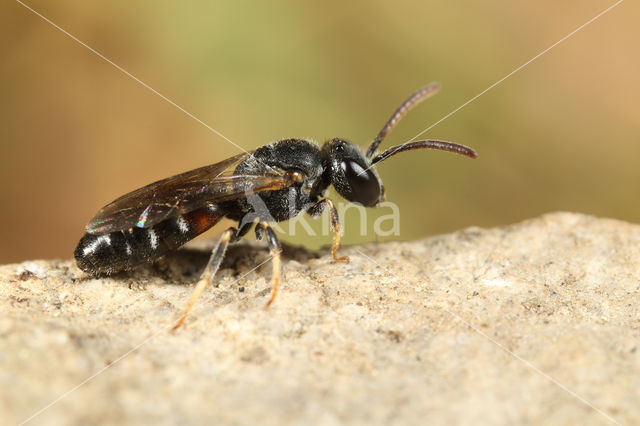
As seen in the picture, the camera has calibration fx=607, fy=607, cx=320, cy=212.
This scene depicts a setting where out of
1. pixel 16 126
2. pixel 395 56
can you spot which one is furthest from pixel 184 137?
pixel 395 56

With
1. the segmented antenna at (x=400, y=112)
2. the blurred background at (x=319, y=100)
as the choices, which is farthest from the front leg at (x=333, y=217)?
the blurred background at (x=319, y=100)

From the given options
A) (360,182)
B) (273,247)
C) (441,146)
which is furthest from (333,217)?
(441,146)

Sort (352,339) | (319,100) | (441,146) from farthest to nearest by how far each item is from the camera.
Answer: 1. (319,100)
2. (441,146)
3. (352,339)

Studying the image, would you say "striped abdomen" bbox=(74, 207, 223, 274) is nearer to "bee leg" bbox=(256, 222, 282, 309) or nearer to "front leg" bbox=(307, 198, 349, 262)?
"bee leg" bbox=(256, 222, 282, 309)

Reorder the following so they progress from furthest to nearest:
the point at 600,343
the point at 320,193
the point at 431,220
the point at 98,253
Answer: the point at 431,220
the point at 320,193
the point at 98,253
the point at 600,343

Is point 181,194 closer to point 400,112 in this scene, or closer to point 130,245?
point 130,245

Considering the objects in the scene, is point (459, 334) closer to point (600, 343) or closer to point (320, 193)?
point (600, 343)
